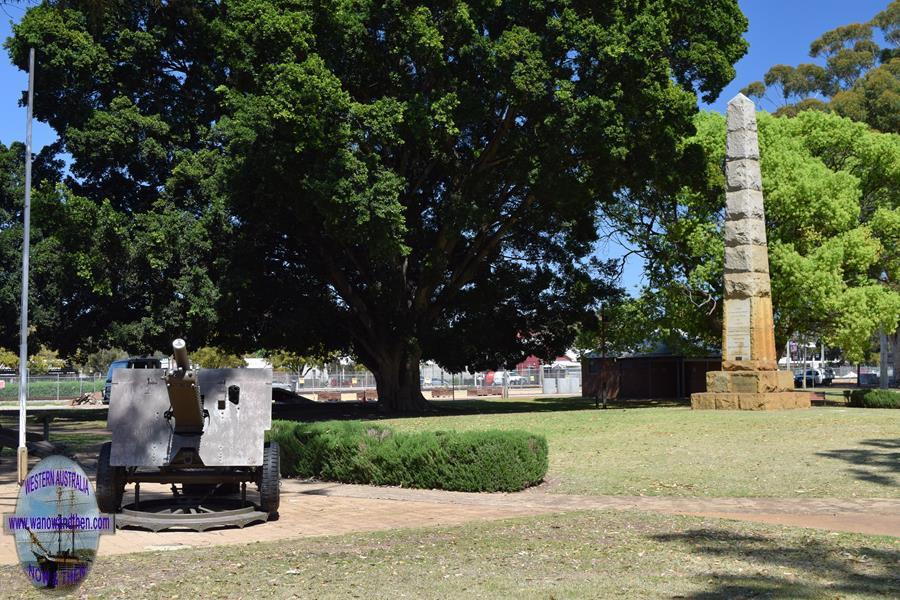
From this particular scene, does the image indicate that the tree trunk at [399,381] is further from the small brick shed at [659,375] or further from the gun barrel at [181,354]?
the gun barrel at [181,354]

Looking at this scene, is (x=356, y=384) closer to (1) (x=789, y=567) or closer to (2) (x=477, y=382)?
(2) (x=477, y=382)

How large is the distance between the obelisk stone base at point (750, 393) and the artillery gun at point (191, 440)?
61.8 feet

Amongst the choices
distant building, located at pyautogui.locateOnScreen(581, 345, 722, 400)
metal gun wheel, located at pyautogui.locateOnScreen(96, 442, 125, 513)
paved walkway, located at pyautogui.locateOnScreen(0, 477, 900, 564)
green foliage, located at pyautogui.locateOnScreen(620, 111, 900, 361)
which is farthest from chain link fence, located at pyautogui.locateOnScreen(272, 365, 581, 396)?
metal gun wheel, located at pyautogui.locateOnScreen(96, 442, 125, 513)

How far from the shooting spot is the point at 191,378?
9766mm

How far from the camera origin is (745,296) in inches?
1107

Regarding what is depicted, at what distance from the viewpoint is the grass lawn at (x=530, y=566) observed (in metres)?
7.01

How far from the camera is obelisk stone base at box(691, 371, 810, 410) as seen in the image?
2645 cm

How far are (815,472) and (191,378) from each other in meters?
9.52

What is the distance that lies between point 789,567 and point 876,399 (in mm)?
23994

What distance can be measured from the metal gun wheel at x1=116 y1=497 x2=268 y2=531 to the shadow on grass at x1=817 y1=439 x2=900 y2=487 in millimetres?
8767

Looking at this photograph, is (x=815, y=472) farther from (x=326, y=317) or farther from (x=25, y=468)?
(x=326, y=317)

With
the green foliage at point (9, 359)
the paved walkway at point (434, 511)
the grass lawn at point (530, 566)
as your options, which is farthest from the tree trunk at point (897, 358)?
the green foliage at point (9, 359)

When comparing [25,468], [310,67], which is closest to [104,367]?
[310,67]

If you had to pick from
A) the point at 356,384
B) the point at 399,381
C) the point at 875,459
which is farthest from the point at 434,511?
the point at 356,384
